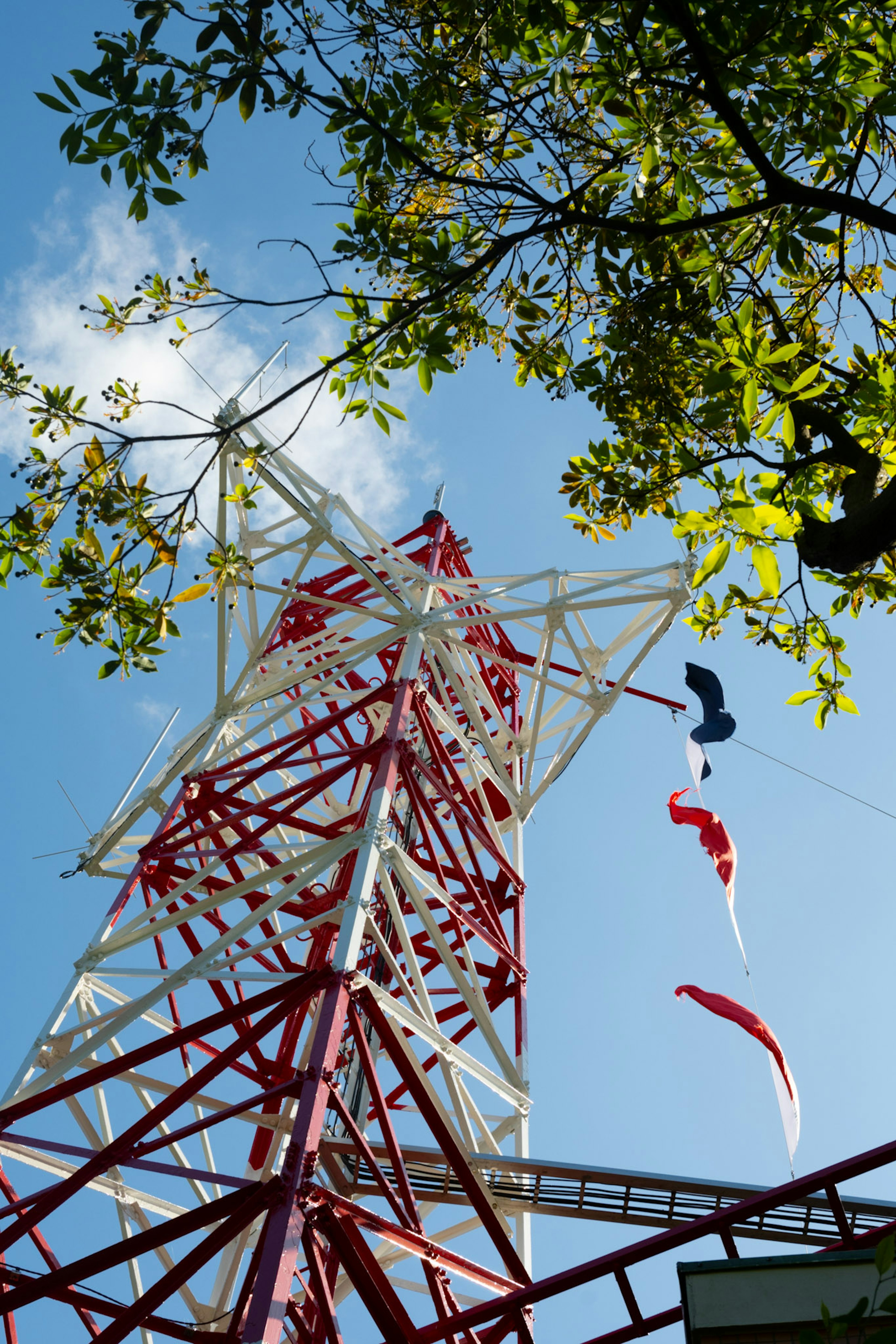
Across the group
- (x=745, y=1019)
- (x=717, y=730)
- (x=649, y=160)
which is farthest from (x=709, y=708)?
(x=649, y=160)

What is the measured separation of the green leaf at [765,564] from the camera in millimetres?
4367

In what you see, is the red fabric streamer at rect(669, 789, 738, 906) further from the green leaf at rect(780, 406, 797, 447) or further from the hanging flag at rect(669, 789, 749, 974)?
the green leaf at rect(780, 406, 797, 447)

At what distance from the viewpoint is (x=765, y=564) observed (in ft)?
14.5

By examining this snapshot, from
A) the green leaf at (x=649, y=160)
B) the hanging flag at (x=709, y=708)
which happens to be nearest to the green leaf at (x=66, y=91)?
the green leaf at (x=649, y=160)

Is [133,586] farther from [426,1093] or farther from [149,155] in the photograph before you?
[426,1093]

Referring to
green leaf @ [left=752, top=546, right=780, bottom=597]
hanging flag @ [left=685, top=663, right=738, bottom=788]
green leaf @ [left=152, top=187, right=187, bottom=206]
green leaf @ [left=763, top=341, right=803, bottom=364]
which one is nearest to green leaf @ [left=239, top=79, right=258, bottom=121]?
green leaf @ [left=152, top=187, right=187, bottom=206]

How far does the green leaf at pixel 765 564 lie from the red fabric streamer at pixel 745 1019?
7803mm

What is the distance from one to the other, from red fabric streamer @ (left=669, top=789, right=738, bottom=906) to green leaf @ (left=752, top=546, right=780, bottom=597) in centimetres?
944

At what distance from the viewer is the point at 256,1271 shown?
21.6 feet

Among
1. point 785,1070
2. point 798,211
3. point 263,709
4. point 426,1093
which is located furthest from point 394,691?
point 798,211

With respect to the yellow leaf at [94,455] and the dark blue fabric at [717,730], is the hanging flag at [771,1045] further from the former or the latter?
the yellow leaf at [94,455]

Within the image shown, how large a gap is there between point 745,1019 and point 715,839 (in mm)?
3074

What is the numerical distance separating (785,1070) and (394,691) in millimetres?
5595

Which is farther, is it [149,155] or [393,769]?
[393,769]
